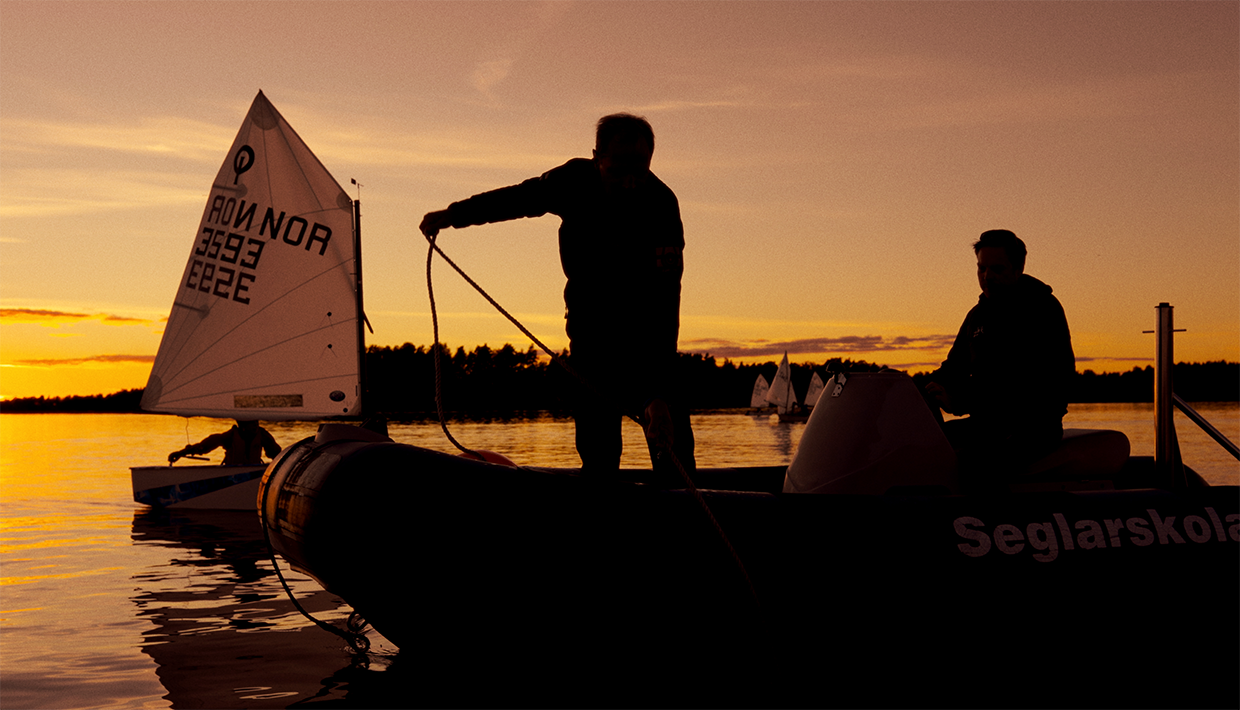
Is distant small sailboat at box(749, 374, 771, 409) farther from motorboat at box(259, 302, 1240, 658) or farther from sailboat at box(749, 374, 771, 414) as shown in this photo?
motorboat at box(259, 302, 1240, 658)

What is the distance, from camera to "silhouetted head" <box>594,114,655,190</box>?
4016mm

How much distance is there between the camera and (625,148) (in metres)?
4.01

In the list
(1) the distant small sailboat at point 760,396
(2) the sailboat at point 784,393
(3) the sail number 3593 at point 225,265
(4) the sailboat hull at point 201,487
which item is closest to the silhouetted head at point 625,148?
(4) the sailboat hull at point 201,487

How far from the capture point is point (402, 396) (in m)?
52.4

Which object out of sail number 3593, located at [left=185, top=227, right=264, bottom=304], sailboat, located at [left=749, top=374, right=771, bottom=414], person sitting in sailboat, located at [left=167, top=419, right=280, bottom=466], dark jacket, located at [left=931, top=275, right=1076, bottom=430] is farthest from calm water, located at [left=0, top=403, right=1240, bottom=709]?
sailboat, located at [left=749, top=374, right=771, bottom=414]

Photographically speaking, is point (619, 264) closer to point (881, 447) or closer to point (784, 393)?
point (881, 447)

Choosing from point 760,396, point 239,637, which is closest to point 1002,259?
point 239,637

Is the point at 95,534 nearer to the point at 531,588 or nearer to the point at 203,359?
the point at 203,359

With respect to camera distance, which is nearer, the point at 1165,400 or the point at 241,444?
Result: the point at 1165,400

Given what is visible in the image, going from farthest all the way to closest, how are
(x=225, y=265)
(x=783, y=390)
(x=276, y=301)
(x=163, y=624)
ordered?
(x=783, y=390) < (x=225, y=265) < (x=276, y=301) < (x=163, y=624)

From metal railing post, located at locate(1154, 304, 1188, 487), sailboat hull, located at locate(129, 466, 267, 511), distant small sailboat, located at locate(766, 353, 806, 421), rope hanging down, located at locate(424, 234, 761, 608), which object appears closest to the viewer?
rope hanging down, located at locate(424, 234, 761, 608)

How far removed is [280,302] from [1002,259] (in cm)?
1258

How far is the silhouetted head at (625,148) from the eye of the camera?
4016 millimetres

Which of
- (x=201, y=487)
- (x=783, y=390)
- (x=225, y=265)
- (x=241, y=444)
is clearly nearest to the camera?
(x=201, y=487)
